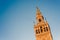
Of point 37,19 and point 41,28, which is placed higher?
point 37,19

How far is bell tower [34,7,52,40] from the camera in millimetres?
44316

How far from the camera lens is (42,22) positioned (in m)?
48.3

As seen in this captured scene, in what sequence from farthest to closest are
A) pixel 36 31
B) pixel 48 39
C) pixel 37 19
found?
pixel 37 19 → pixel 36 31 → pixel 48 39

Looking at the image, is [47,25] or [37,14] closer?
[47,25]

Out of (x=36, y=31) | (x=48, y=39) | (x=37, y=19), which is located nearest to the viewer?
(x=48, y=39)

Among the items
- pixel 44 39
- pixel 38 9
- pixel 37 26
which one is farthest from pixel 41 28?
pixel 38 9

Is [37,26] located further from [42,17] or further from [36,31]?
[42,17]

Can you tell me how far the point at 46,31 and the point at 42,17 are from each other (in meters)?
7.20

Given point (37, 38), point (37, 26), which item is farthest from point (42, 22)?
point (37, 38)

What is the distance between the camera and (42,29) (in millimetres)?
46500

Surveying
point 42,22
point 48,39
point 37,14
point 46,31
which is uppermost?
point 37,14

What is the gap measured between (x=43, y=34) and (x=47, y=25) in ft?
10.6

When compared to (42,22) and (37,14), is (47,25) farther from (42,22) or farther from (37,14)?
(37,14)

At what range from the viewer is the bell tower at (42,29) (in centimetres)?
4432
